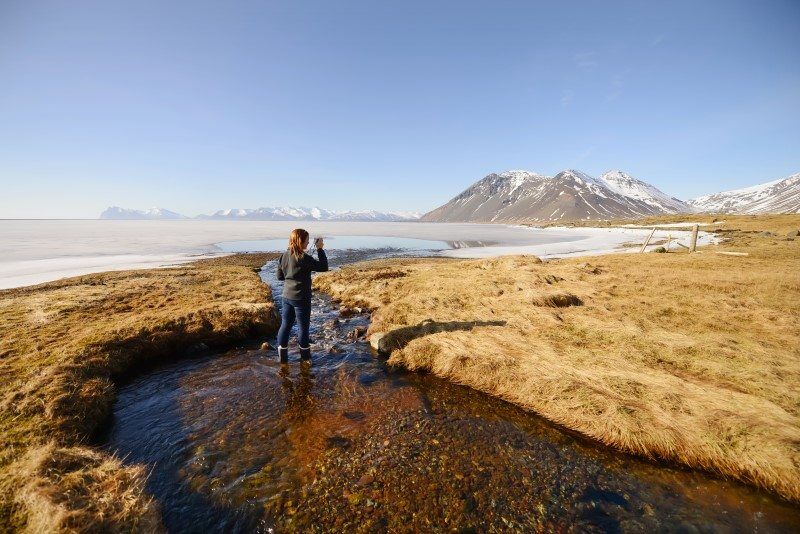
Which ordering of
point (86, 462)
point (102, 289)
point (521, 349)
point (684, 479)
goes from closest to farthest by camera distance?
point (86, 462) < point (684, 479) < point (521, 349) < point (102, 289)

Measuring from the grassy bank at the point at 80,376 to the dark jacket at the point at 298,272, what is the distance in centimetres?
495

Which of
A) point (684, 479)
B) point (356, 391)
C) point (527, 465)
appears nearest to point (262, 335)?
point (356, 391)

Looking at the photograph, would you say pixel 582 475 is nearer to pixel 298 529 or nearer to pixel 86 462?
pixel 298 529

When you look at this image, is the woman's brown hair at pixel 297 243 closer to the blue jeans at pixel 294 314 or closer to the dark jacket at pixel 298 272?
the dark jacket at pixel 298 272

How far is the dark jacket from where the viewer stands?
10.2 metres

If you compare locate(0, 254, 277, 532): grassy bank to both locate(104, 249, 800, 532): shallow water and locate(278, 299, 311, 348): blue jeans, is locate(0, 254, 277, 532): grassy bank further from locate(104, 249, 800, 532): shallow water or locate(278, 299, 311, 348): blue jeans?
locate(278, 299, 311, 348): blue jeans

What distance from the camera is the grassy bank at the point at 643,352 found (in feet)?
21.2

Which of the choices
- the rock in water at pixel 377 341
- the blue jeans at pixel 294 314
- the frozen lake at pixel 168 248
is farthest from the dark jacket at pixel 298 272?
the frozen lake at pixel 168 248

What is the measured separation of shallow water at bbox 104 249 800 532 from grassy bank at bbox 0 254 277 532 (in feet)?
2.56

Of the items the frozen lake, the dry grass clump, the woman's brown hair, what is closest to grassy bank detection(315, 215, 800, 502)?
the woman's brown hair

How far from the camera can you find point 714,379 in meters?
8.28

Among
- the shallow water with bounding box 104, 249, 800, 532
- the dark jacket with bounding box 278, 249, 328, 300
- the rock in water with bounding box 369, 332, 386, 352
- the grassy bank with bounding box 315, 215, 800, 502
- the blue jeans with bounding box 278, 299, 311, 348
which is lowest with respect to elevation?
the shallow water with bounding box 104, 249, 800, 532

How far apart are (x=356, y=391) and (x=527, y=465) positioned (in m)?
4.89

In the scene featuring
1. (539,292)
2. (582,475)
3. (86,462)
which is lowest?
(582,475)
